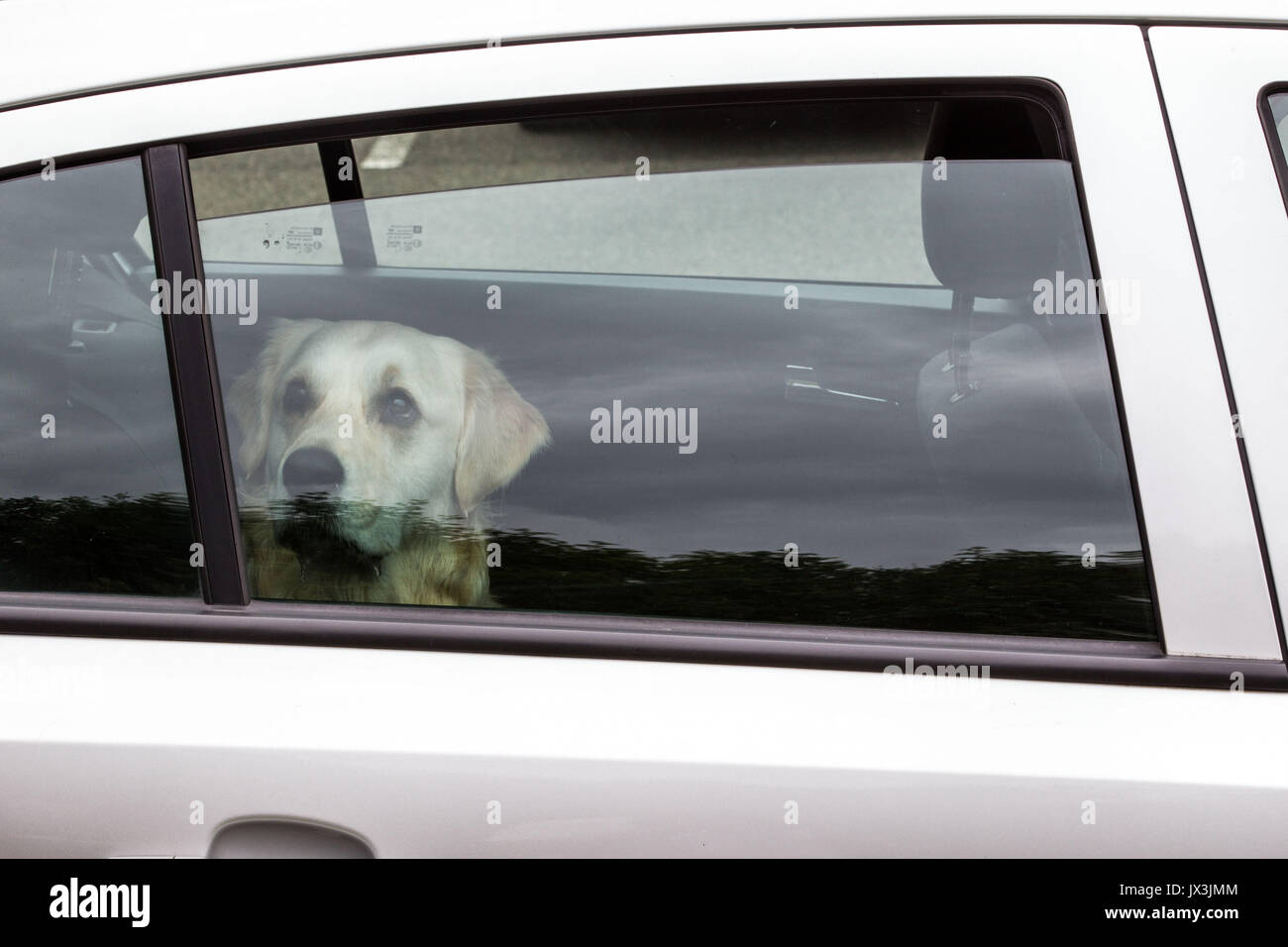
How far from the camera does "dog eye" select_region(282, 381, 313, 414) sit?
174 cm

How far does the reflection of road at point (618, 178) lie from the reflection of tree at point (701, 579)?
0.44m

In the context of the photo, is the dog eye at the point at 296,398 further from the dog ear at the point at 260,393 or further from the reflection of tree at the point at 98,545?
the reflection of tree at the point at 98,545

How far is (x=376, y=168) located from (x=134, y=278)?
1.55ft

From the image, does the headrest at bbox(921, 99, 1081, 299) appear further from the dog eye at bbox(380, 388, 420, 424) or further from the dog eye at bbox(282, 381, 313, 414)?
the dog eye at bbox(282, 381, 313, 414)

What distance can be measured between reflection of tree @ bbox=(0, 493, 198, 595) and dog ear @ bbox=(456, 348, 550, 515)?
0.39 m

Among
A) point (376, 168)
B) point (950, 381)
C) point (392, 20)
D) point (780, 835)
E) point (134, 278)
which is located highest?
point (376, 168)

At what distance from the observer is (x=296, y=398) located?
1785 mm

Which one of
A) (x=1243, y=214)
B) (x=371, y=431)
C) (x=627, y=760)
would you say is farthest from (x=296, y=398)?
(x=1243, y=214)

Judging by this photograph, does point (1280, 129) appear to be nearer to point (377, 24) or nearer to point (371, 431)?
point (377, 24)

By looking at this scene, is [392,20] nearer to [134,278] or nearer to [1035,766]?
[134,278]

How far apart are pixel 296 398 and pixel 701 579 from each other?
0.80 metres

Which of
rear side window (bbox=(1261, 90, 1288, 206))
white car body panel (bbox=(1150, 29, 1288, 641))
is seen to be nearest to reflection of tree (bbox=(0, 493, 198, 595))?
white car body panel (bbox=(1150, 29, 1288, 641))
